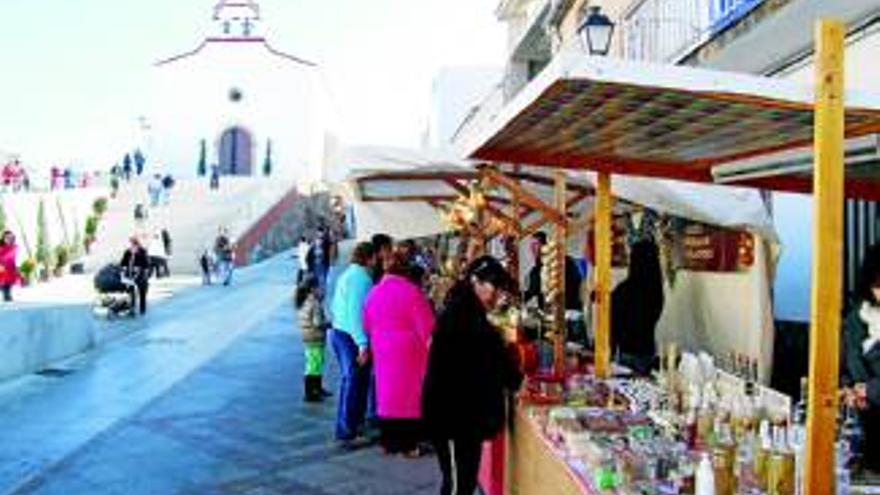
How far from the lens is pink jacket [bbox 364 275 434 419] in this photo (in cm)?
902

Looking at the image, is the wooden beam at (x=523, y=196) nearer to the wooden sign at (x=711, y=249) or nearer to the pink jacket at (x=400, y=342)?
the pink jacket at (x=400, y=342)

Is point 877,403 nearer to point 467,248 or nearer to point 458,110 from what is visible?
point 467,248

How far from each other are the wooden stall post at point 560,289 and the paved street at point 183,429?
1425 mm

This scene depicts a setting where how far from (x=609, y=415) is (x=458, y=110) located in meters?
40.2

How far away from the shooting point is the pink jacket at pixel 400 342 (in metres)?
9.02

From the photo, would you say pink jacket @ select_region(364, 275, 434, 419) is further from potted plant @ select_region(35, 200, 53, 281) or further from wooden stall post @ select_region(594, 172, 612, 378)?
potted plant @ select_region(35, 200, 53, 281)

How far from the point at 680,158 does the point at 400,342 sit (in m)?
→ 3.49

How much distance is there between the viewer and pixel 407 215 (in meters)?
14.1

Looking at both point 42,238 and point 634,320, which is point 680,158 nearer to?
point 634,320

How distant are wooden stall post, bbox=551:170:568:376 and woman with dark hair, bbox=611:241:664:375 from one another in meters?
1.51

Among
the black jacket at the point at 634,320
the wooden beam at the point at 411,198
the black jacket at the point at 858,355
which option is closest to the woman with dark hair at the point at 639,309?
the black jacket at the point at 634,320

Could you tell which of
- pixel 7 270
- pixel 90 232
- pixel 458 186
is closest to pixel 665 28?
pixel 458 186

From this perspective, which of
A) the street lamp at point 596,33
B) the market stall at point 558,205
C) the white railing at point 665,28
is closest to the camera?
the market stall at point 558,205

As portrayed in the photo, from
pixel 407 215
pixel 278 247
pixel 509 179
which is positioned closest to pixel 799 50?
pixel 509 179
